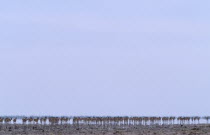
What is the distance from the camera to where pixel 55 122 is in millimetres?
100938

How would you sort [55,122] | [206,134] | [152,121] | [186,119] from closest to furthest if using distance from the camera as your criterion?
[206,134] → [55,122] → [152,121] → [186,119]

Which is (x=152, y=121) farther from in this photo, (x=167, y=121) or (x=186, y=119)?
(x=186, y=119)

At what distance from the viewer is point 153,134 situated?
63.2 m

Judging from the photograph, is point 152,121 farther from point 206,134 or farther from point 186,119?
point 206,134

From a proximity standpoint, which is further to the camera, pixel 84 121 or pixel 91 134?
pixel 84 121

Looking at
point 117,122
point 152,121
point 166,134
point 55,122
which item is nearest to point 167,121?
point 152,121

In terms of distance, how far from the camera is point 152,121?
10788 centimetres

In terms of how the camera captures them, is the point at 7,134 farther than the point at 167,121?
No

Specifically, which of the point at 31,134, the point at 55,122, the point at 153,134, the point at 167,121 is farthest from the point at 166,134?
the point at 167,121

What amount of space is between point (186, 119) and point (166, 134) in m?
53.9

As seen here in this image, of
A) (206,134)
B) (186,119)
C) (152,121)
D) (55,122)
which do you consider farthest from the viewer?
(186,119)

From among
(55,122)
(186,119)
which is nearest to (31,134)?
(55,122)

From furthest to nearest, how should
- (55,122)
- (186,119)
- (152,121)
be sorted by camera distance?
(186,119)
(152,121)
(55,122)

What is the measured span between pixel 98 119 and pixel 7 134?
45.3m
